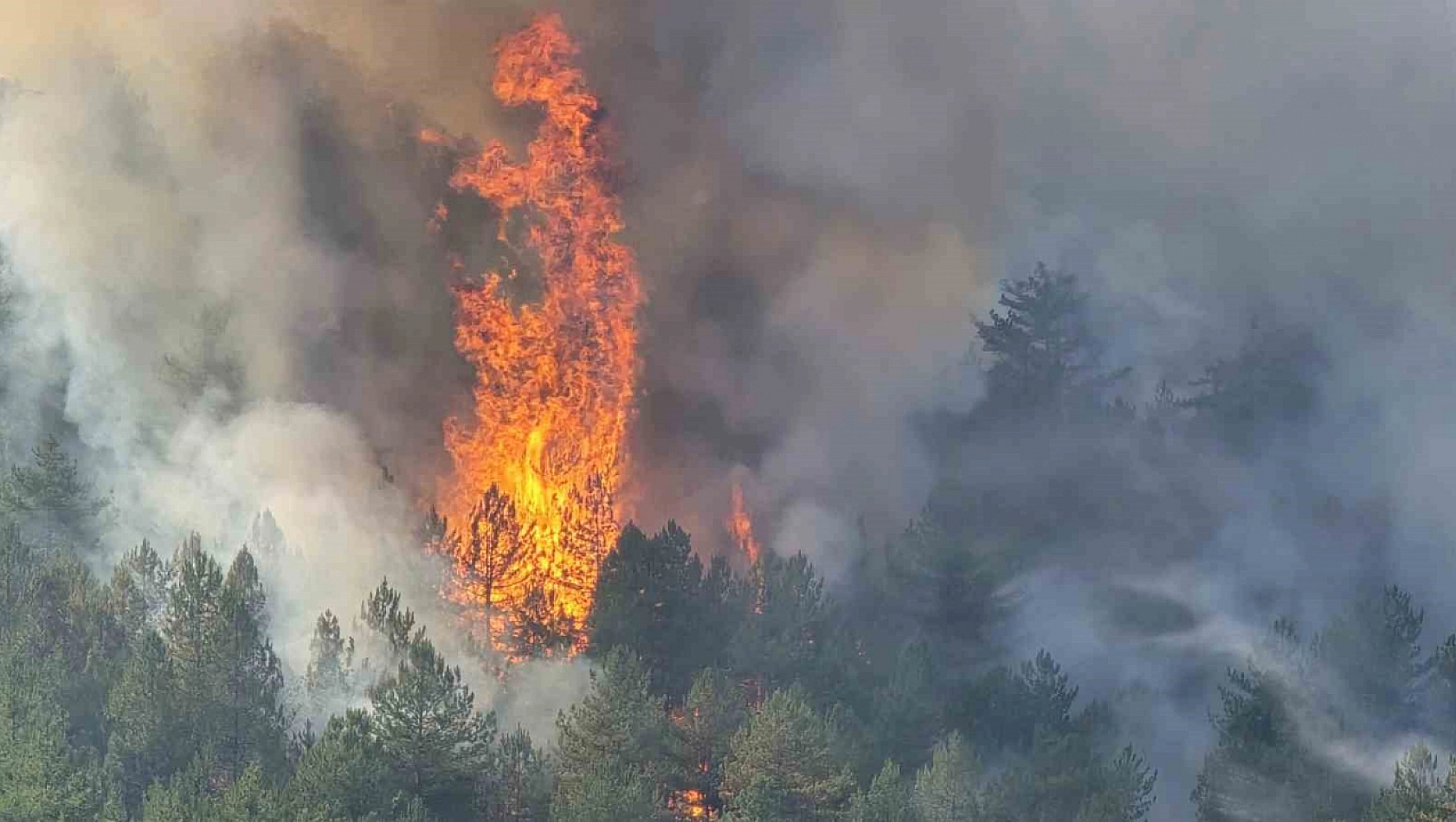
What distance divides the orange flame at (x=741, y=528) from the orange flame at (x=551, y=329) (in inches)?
146

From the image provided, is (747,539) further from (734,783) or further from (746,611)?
(734,783)

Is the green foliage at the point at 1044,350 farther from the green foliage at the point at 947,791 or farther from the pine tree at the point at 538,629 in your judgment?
the green foliage at the point at 947,791

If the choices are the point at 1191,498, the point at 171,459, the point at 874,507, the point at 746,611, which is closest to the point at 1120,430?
the point at 1191,498

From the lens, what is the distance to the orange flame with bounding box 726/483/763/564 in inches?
2685

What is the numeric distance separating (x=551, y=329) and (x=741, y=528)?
8595 millimetres

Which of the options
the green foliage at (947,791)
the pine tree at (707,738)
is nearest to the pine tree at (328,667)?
the pine tree at (707,738)

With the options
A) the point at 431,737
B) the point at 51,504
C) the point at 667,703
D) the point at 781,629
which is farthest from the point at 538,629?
the point at 51,504

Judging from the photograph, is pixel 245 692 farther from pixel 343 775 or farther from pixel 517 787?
pixel 517 787

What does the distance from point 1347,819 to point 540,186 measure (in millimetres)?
32785

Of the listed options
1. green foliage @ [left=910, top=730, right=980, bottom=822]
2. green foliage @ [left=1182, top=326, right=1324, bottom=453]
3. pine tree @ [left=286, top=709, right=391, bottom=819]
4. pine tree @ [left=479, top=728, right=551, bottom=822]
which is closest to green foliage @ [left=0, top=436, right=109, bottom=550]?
pine tree @ [left=286, top=709, right=391, bottom=819]

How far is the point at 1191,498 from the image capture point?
6800 cm

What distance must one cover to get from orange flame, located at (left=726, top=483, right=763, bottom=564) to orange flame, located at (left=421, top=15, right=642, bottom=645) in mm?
3712

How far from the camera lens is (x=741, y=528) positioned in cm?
6919

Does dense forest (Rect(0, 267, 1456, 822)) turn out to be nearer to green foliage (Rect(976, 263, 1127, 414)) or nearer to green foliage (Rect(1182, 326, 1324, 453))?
green foliage (Rect(976, 263, 1127, 414))
